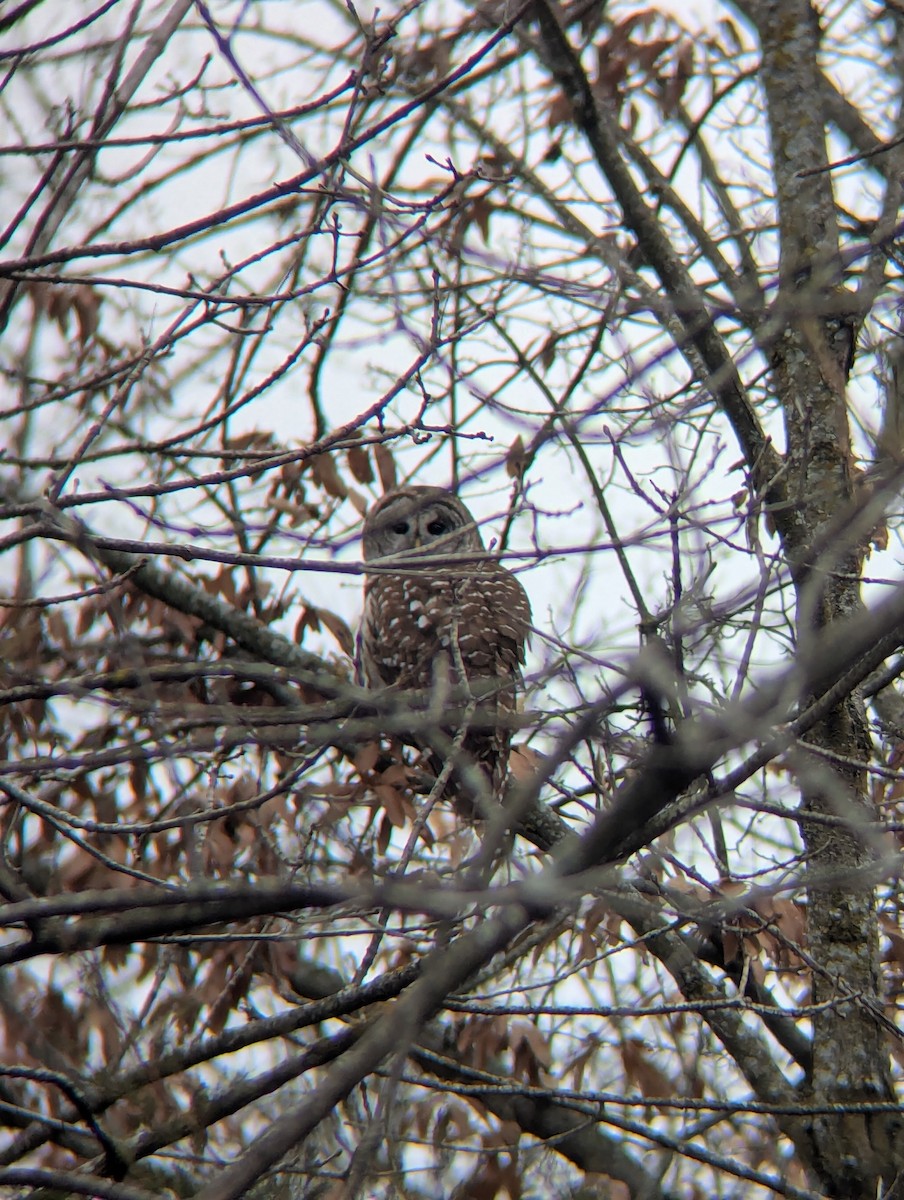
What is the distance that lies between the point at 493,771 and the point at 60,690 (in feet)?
9.59

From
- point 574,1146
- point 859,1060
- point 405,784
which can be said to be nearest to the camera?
point 859,1060

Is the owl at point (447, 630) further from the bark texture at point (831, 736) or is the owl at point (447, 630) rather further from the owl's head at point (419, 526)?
the bark texture at point (831, 736)

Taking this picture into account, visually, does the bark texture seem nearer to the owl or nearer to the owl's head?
the owl

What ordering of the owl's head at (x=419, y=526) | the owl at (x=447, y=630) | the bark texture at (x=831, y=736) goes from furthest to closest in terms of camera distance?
the owl's head at (x=419, y=526) → the owl at (x=447, y=630) → the bark texture at (x=831, y=736)

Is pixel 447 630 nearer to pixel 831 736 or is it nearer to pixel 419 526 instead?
pixel 831 736

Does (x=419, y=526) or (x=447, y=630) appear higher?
(x=419, y=526)

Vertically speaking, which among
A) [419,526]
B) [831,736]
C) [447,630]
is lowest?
[831,736]

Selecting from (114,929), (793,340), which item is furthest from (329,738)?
(793,340)

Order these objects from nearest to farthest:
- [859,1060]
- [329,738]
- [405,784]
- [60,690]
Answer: [329,738], [60,690], [859,1060], [405,784]

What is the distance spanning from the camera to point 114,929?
202 cm

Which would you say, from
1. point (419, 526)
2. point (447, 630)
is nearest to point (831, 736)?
point (447, 630)

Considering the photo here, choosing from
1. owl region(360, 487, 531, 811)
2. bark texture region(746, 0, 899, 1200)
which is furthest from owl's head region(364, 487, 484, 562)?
bark texture region(746, 0, 899, 1200)

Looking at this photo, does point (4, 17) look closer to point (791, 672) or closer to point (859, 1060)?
point (791, 672)

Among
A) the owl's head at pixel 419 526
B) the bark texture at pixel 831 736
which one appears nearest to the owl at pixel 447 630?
the owl's head at pixel 419 526
